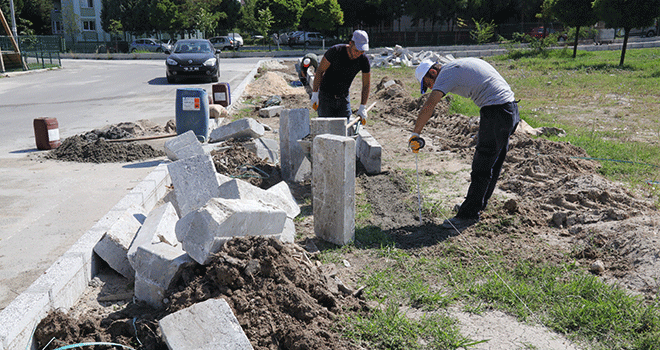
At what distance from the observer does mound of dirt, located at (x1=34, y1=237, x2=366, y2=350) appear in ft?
10.1

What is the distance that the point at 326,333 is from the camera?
3.14m

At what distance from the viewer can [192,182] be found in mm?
4707

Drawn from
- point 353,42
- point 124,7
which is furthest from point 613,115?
point 124,7

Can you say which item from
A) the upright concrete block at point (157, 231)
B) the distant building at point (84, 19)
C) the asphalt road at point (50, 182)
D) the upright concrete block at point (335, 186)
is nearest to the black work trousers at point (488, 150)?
the upright concrete block at point (335, 186)

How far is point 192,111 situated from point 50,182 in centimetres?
262

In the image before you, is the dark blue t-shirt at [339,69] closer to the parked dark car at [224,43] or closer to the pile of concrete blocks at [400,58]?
the pile of concrete blocks at [400,58]

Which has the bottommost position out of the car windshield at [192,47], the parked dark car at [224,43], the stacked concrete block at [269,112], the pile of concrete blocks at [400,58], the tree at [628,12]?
the stacked concrete block at [269,112]

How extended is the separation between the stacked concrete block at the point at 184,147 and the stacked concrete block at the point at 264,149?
100cm

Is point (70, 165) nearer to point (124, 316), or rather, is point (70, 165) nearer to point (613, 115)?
point (124, 316)

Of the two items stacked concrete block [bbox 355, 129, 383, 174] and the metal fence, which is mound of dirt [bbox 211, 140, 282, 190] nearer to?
stacked concrete block [bbox 355, 129, 383, 174]

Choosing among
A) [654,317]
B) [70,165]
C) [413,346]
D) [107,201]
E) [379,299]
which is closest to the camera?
[413,346]

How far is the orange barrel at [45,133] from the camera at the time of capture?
26.5 ft

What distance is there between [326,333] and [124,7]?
5456 centimetres

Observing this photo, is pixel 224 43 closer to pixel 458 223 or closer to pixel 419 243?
pixel 458 223
